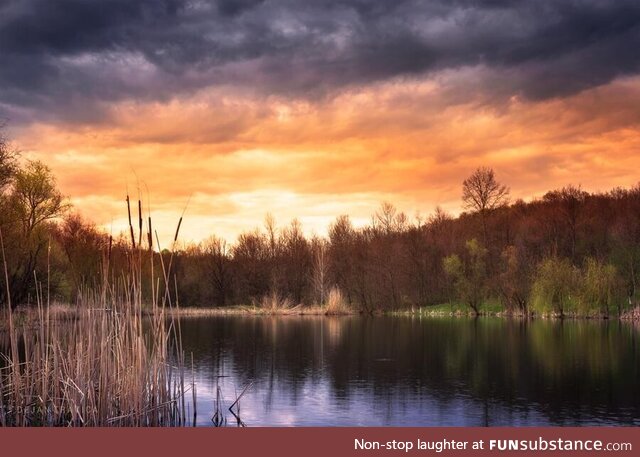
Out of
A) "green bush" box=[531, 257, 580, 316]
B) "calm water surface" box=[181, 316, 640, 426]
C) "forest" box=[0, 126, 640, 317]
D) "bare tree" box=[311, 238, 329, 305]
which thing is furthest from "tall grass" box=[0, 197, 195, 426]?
"bare tree" box=[311, 238, 329, 305]

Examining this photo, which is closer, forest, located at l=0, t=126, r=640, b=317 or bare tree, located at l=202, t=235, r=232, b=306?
forest, located at l=0, t=126, r=640, b=317

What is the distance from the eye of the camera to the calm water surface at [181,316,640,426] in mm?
14758

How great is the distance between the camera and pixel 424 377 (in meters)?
20.4

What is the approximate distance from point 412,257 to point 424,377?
38.8 m

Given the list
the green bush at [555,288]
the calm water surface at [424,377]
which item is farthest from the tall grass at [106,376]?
the green bush at [555,288]

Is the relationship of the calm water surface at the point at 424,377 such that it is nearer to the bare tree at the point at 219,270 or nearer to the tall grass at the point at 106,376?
the tall grass at the point at 106,376

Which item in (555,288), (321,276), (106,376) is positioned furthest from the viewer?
(321,276)

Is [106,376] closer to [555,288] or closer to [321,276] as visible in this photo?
[555,288]

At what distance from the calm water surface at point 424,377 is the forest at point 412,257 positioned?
8632mm

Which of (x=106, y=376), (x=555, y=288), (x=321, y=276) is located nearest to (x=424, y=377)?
(x=106, y=376)

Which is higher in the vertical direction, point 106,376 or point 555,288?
point 106,376

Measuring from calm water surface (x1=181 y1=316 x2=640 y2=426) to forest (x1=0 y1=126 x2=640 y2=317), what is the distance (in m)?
8.63

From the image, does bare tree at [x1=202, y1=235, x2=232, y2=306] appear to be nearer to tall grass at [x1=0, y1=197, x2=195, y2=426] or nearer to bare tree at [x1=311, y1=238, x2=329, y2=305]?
bare tree at [x1=311, y1=238, x2=329, y2=305]

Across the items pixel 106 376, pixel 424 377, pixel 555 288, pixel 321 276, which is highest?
pixel 321 276
